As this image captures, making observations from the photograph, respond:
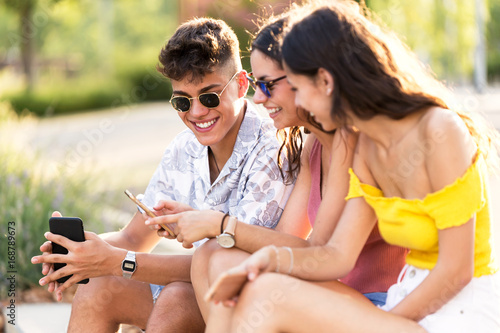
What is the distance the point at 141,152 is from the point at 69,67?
20620mm

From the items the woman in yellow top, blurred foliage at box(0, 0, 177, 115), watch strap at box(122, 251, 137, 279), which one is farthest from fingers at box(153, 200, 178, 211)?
blurred foliage at box(0, 0, 177, 115)

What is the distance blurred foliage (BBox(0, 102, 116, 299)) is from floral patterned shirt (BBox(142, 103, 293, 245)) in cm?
173

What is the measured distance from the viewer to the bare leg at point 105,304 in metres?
2.80

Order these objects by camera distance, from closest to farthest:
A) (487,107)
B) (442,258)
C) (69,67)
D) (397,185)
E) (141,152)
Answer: (442,258) < (397,185) < (141,152) < (487,107) < (69,67)

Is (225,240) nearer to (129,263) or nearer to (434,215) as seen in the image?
(129,263)

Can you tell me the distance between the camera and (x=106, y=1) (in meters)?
35.5

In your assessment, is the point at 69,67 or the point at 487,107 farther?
the point at 69,67

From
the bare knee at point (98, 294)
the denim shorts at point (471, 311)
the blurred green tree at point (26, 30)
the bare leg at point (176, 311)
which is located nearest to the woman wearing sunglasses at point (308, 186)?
the bare leg at point (176, 311)

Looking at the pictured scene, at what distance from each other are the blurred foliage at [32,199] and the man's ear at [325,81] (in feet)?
9.50

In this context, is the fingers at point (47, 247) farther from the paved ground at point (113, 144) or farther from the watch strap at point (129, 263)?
the paved ground at point (113, 144)

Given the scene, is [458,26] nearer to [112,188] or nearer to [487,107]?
[487,107]

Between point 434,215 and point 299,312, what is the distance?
507mm

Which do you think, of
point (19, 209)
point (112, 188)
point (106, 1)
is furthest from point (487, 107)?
point (106, 1)

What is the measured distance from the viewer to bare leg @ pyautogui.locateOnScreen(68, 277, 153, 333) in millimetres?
2801
